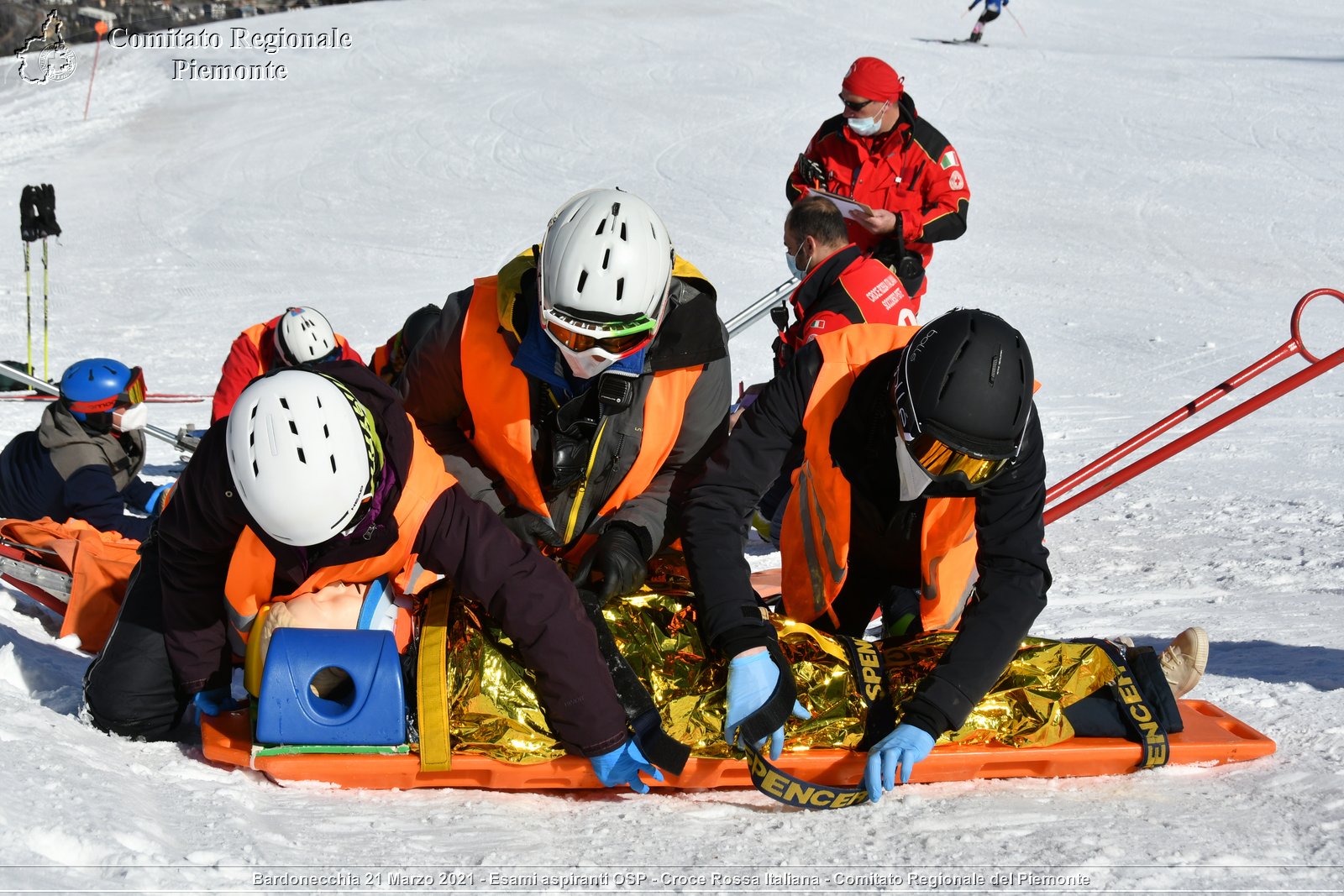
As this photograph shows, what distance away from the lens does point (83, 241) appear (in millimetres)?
12453

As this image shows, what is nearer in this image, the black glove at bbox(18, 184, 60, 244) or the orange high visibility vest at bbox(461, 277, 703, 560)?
the orange high visibility vest at bbox(461, 277, 703, 560)

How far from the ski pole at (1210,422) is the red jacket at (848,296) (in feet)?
3.20

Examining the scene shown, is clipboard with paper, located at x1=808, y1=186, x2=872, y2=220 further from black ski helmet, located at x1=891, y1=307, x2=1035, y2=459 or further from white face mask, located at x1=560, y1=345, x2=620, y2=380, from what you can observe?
black ski helmet, located at x1=891, y1=307, x2=1035, y2=459

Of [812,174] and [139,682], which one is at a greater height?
[812,174]

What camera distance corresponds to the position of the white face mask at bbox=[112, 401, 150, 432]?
5.38 meters

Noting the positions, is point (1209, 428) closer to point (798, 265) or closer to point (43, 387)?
point (798, 265)

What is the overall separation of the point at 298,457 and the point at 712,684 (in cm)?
121

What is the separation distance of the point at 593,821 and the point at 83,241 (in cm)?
1136

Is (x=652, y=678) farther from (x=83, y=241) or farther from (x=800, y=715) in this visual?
(x=83, y=241)

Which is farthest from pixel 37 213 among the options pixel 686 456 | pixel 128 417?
pixel 686 456

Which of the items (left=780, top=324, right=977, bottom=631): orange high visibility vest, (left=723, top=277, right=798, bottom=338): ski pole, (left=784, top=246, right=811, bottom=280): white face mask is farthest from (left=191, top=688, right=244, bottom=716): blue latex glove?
(left=723, top=277, right=798, bottom=338): ski pole

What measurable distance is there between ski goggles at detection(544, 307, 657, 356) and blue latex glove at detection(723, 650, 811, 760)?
0.94 meters

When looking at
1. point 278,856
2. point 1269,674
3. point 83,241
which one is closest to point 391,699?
point 278,856

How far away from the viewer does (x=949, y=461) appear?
2.99 m
